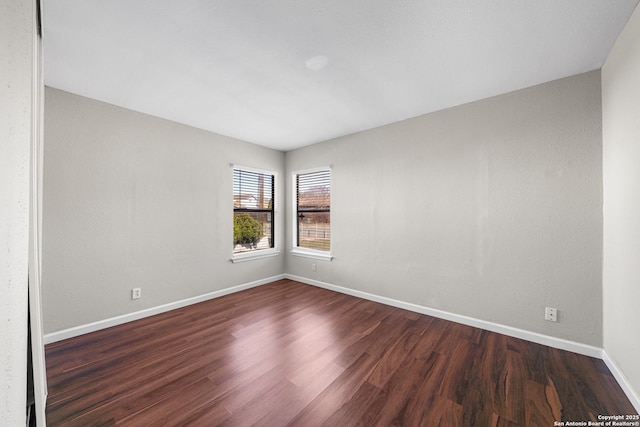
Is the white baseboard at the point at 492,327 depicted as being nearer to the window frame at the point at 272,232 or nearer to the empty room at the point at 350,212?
the empty room at the point at 350,212

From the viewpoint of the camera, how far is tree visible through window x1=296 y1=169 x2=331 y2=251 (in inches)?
163

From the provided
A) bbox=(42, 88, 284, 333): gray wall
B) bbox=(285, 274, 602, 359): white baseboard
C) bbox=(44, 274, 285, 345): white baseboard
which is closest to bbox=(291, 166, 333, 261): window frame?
bbox=(285, 274, 602, 359): white baseboard

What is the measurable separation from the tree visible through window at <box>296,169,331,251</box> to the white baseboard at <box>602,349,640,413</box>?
10.1ft

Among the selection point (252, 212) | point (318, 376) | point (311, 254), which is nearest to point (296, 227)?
point (311, 254)

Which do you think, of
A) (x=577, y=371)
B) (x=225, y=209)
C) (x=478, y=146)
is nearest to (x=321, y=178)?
(x=225, y=209)

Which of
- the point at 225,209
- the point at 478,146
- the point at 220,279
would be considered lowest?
the point at 220,279

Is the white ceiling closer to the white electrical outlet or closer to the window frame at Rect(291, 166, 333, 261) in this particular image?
the window frame at Rect(291, 166, 333, 261)

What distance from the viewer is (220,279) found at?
362 centimetres

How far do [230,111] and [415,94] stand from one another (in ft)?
6.76

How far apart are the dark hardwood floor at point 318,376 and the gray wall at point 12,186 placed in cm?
102

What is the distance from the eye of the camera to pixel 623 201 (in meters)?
1.70

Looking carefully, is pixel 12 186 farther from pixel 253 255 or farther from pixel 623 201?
pixel 253 255

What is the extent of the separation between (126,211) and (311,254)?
263cm

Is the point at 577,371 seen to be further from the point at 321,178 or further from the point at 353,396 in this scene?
the point at 321,178
